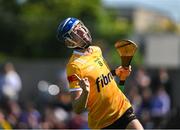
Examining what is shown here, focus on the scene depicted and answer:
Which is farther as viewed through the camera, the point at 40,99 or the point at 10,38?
the point at 10,38

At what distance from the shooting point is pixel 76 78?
29.2 feet

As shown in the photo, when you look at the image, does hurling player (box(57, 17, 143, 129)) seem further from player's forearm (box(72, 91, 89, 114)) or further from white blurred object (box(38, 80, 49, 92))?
white blurred object (box(38, 80, 49, 92))

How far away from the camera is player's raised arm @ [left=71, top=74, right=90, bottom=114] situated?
8.66 m

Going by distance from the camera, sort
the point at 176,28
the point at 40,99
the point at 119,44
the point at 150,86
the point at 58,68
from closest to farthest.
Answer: the point at 119,44 → the point at 150,86 → the point at 40,99 → the point at 58,68 → the point at 176,28

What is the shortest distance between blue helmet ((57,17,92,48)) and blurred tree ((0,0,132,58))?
23.0m

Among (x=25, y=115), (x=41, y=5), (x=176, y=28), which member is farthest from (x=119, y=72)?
(x=176, y=28)

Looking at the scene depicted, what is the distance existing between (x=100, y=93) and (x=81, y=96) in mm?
491

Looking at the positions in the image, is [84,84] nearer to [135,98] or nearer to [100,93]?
[100,93]

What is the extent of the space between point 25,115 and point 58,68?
27.3ft

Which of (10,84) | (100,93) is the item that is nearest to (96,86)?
(100,93)

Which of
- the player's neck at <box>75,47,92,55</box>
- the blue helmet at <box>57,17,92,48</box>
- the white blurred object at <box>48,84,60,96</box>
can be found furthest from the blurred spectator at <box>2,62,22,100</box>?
the blue helmet at <box>57,17,92,48</box>

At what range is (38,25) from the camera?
3488 cm

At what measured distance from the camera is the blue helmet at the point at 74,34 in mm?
9227

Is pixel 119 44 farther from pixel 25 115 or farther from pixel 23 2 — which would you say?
pixel 23 2
